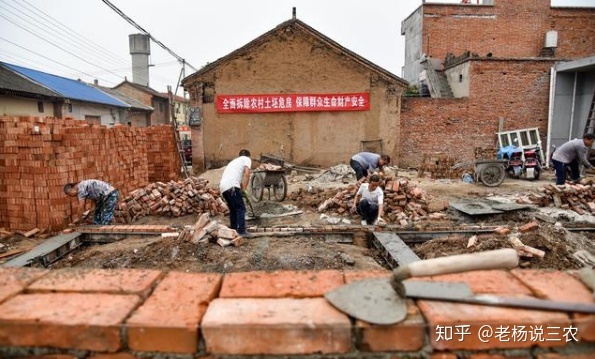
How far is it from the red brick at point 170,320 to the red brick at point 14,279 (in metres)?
0.57

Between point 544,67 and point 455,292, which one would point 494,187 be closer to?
point 544,67

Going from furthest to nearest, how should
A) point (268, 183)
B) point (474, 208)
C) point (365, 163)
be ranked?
point (268, 183) < point (365, 163) < point (474, 208)

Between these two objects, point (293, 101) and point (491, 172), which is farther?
point (293, 101)

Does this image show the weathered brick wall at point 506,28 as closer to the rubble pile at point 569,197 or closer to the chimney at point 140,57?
the rubble pile at point 569,197

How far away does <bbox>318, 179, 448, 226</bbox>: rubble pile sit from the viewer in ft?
26.1

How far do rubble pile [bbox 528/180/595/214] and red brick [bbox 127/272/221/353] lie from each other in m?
8.73

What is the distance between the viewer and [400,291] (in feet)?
4.72

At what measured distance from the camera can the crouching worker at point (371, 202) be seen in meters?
7.01

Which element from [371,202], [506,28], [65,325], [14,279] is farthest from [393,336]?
[506,28]

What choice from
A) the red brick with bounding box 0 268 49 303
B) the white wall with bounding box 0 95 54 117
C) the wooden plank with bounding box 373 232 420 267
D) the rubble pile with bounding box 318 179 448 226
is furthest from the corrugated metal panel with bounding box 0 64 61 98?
the red brick with bounding box 0 268 49 303

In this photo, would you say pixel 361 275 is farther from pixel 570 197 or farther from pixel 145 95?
pixel 145 95

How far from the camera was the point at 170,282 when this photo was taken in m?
1.67

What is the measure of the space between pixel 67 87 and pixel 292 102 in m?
15.6

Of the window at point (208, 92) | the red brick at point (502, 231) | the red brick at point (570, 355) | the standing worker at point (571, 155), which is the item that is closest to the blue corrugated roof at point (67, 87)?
the window at point (208, 92)
